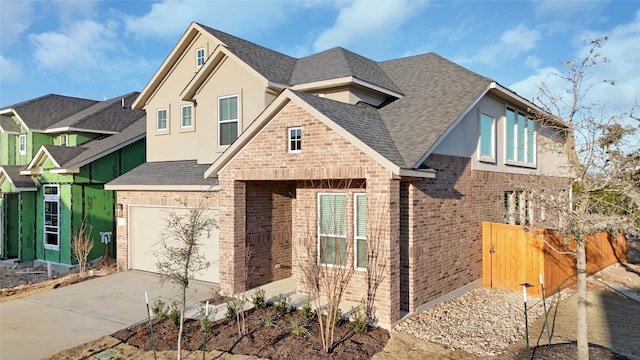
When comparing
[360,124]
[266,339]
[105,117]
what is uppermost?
[105,117]

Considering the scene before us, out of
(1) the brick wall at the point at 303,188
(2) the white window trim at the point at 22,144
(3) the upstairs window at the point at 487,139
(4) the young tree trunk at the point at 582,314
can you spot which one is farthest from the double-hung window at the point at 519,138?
(2) the white window trim at the point at 22,144

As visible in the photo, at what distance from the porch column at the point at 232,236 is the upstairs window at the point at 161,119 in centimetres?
668

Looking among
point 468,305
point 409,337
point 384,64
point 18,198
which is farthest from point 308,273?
point 18,198

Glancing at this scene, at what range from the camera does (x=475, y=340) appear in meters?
8.67

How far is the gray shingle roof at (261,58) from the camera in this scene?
14.1m

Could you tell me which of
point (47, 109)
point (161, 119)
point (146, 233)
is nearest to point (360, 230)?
point (146, 233)

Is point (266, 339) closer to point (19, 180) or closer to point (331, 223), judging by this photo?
point (331, 223)

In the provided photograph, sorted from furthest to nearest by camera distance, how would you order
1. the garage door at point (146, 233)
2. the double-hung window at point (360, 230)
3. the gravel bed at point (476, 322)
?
the garage door at point (146, 233) < the double-hung window at point (360, 230) < the gravel bed at point (476, 322)

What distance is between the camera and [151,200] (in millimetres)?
14930

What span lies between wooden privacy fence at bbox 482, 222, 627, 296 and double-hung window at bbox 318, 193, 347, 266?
4723mm

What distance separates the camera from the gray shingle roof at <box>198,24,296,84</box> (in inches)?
557

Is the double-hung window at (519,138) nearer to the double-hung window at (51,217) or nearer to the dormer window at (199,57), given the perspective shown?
the dormer window at (199,57)

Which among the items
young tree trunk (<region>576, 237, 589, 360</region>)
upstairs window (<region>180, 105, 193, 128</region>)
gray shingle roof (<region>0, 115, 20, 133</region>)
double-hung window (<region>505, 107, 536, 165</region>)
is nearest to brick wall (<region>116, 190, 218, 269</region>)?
upstairs window (<region>180, 105, 193, 128</region>)

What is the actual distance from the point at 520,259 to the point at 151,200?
11346mm
